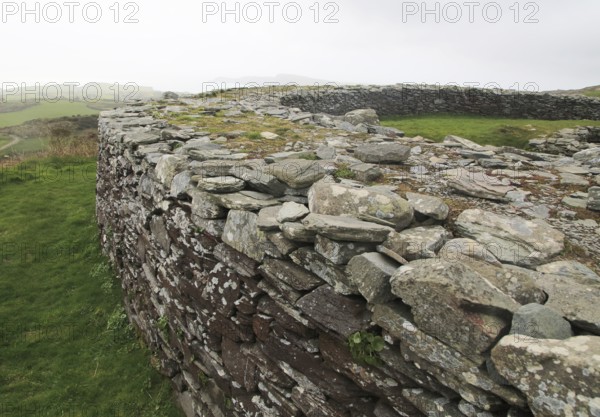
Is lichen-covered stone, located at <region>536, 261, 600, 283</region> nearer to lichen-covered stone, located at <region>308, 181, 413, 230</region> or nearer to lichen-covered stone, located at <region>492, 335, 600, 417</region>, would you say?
lichen-covered stone, located at <region>492, 335, 600, 417</region>

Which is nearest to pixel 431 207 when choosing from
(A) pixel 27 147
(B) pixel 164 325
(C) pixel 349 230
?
(C) pixel 349 230

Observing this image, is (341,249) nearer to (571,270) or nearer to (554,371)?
(554,371)

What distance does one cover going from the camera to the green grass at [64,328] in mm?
7520

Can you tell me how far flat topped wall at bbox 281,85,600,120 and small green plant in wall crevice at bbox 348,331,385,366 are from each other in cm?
2000

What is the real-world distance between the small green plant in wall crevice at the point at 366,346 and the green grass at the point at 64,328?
491cm

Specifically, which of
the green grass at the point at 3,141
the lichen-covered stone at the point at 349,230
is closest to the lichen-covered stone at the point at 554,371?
the lichen-covered stone at the point at 349,230

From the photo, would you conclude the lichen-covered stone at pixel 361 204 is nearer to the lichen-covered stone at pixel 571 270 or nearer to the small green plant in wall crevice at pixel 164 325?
the lichen-covered stone at pixel 571 270

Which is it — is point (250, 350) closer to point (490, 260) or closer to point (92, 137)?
point (490, 260)

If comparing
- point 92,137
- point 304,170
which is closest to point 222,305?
point 304,170

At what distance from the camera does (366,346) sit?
144 inches

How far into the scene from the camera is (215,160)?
21.3 feet

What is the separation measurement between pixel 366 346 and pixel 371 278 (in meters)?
0.71

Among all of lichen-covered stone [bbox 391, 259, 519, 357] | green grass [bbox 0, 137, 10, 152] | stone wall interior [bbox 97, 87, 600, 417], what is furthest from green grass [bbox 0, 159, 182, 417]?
green grass [bbox 0, 137, 10, 152]

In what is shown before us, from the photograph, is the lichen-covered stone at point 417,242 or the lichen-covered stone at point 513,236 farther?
the lichen-covered stone at point 513,236
